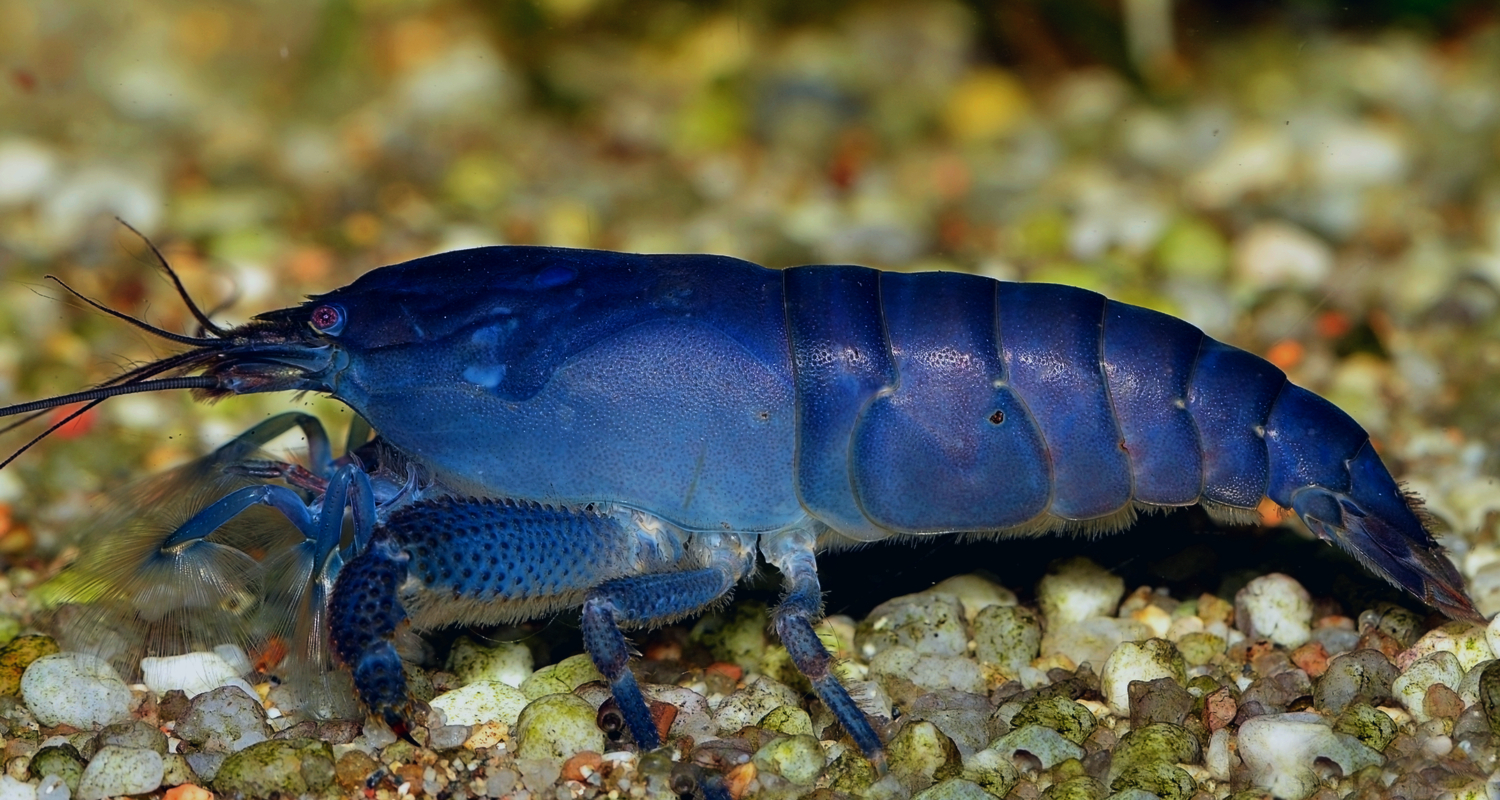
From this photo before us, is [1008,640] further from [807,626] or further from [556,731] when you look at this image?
[556,731]

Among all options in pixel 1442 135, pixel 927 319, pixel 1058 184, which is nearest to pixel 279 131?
pixel 1058 184

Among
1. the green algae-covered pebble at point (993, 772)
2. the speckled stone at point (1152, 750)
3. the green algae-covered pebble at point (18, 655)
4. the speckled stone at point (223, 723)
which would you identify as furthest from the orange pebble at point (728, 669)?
the green algae-covered pebble at point (18, 655)

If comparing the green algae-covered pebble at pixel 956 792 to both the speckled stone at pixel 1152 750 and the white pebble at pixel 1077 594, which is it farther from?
the white pebble at pixel 1077 594

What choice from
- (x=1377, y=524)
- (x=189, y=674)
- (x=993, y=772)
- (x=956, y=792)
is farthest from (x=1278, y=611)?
(x=189, y=674)

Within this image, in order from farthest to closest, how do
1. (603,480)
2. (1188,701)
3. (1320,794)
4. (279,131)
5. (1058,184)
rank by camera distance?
(279,131)
(1058,184)
(603,480)
(1188,701)
(1320,794)

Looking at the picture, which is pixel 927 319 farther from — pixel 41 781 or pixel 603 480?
pixel 41 781

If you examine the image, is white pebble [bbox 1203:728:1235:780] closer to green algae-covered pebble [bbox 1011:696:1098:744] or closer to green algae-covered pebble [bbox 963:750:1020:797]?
green algae-covered pebble [bbox 1011:696:1098:744]
